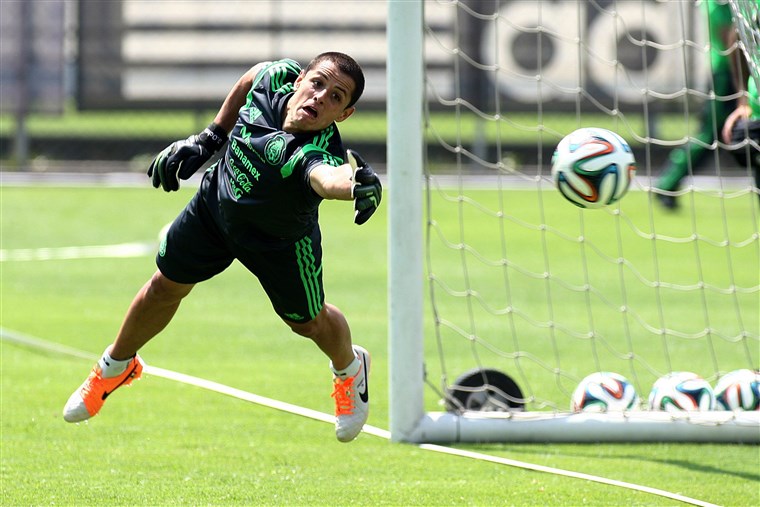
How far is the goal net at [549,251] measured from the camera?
618 cm

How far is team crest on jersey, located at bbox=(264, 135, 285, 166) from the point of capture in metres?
4.89

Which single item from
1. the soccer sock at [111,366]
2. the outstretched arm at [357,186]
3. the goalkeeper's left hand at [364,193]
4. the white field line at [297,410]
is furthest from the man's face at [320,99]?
the white field line at [297,410]

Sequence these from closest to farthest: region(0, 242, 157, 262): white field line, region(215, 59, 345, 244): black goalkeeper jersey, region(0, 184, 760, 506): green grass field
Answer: region(215, 59, 345, 244): black goalkeeper jersey, region(0, 184, 760, 506): green grass field, region(0, 242, 157, 262): white field line

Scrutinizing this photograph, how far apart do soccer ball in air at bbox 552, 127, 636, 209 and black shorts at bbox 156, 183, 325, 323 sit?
3.45ft

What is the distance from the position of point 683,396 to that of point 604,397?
39 cm

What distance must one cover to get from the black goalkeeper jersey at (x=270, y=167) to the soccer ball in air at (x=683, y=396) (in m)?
2.28

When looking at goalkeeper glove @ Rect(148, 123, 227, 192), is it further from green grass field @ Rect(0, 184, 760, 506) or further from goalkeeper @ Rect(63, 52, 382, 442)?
green grass field @ Rect(0, 184, 760, 506)

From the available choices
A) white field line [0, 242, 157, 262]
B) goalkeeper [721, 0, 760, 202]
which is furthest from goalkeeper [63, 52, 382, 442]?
white field line [0, 242, 157, 262]

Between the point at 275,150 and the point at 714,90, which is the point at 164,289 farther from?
the point at 714,90

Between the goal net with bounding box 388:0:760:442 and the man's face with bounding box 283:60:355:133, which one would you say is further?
the goal net with bounding box 388:0:760:442

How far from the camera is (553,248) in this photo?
1255 centimetres

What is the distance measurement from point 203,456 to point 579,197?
2030mm

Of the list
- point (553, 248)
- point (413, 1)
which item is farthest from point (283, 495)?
point (553, 248)

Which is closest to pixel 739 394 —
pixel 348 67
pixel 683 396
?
pixel 683 396
